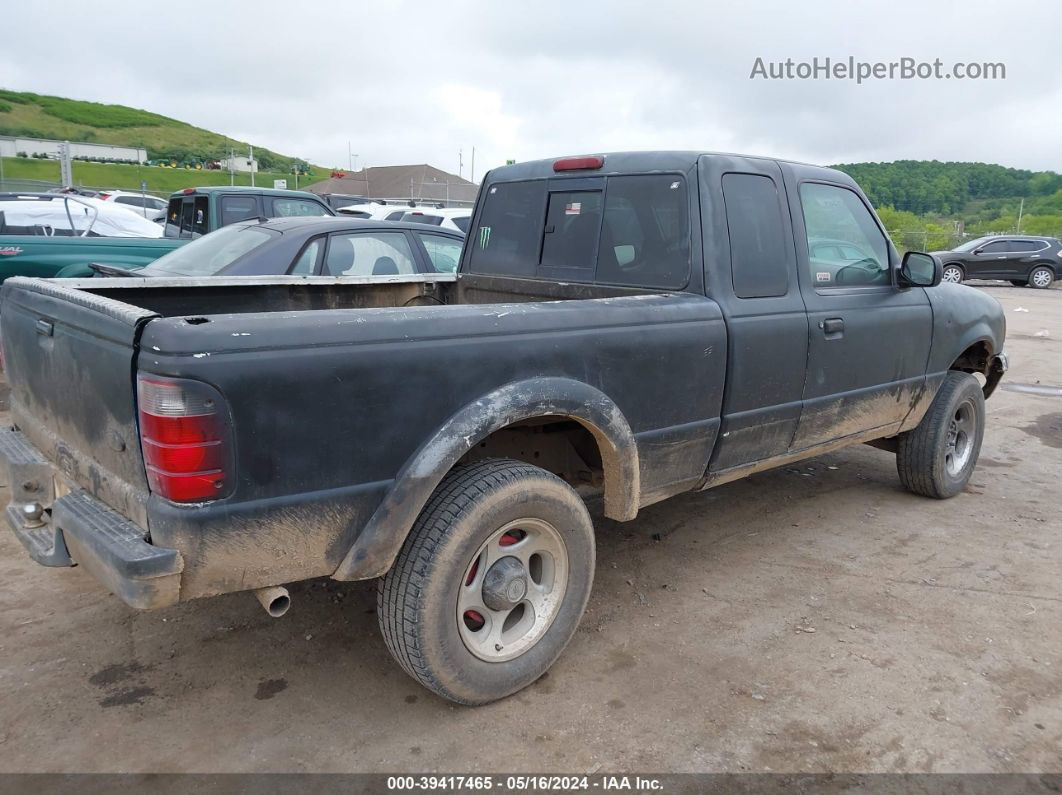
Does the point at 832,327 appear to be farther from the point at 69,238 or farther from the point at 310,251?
the point at 69,238

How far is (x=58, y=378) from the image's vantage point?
9.41 ft

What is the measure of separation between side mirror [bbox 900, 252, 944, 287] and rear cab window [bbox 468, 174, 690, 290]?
1586mm

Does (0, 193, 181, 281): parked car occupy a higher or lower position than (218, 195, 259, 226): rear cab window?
lower

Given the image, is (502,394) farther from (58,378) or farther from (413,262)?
(413,262)

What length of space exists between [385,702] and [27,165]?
6842 cm

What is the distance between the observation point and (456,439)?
269 centimetres

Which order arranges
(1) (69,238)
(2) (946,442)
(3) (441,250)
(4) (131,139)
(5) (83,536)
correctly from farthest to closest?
(4) (131,139) → (1) (69,238) → (3) (441,250) → (2) (946,442) → (5) (83,536)

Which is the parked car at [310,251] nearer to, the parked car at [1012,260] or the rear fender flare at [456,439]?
the rear fender flare at [456,439]

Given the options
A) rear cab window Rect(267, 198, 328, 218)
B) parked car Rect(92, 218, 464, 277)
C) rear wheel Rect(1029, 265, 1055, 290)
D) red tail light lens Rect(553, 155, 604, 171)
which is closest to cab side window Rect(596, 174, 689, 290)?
red tail light lens Rect(553, 155, 604, 171)

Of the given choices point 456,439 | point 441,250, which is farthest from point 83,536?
point 441,250

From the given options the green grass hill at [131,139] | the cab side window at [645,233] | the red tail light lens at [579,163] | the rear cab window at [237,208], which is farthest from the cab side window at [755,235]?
the green grass hill at [131,139]

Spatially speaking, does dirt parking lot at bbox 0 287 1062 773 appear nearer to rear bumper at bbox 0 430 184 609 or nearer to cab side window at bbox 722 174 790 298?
rear bumper at bbox 0 430 184 609

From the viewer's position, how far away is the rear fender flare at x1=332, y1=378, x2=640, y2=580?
8.58ft

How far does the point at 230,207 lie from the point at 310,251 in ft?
15.5
